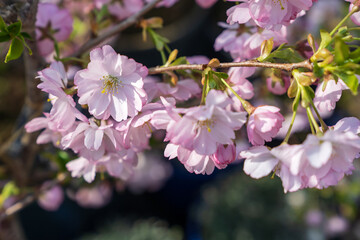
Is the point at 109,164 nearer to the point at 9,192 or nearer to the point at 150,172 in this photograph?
the point at 9,192

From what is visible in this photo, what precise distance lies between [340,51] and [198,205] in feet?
3.92

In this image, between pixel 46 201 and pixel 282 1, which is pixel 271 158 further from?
pixel 46 201

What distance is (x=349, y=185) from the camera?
1.21m

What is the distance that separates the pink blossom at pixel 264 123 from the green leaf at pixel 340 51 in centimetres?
8

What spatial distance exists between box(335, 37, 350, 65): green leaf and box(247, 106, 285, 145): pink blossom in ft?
0.27

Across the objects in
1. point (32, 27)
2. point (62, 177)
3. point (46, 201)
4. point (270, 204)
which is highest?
point (32, 27)

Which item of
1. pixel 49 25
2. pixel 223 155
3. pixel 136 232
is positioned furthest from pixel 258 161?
pixel 136 232

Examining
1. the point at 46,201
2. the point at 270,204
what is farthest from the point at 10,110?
the point at 270,204

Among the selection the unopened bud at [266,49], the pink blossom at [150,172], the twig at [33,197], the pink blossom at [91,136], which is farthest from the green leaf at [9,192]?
the pink blossom at [150,172]

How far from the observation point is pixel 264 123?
1.39 ft

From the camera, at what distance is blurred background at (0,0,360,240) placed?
49.4 inches

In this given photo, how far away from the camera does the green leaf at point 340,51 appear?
354 millimetres

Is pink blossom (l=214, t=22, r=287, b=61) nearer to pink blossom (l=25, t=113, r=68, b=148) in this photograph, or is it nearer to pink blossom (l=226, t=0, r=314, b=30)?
pink blossom (l=226, t=0, r=314, b=30)

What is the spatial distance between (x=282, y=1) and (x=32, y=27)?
33cm
